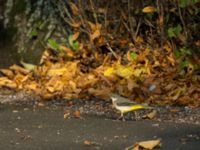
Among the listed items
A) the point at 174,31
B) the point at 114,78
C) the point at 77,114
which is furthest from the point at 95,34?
the point at 77,114

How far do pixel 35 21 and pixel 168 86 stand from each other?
2.44 meters

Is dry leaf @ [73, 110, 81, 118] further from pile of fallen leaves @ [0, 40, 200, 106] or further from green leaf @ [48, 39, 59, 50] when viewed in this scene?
green leaf @ [48, 39, 59, 50]

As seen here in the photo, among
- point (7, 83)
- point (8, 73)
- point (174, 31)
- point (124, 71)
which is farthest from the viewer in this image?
point (8, 73)

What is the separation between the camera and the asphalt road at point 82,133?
22.0ft

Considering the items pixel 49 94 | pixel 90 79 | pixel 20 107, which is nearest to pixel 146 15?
pixel 90 79

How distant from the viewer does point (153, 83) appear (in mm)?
9547

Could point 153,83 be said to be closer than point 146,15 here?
Yes

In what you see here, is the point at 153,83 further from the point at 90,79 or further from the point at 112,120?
the point at 112,120

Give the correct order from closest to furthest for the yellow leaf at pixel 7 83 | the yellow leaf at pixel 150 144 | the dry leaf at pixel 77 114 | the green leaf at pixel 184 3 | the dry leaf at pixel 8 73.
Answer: the yellow leaf at pixel 150 144 → the dry leaf at pixel 77 114 → the green leaf at pixel 184 3 → the yellow leaf at pixel 7 83 → the dry leaf at pixel 8 73

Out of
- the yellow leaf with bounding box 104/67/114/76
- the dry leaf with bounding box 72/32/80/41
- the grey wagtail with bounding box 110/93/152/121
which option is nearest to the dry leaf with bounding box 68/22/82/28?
the dry leaf with bounding box 72/32/80/41

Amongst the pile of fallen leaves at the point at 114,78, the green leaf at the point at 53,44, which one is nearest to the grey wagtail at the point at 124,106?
the pile of fallen leaves at the point at 114,78

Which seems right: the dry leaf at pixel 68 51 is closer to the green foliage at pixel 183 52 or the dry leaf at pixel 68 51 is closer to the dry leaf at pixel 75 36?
the dry leaf at pixel 75 36

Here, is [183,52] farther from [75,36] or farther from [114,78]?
[75,36]

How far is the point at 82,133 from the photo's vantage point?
722cm
